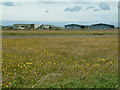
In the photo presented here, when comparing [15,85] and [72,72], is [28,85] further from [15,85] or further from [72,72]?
[72,72]

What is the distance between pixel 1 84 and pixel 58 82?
2076mm

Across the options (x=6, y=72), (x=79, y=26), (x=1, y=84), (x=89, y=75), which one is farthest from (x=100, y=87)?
(x=79, y=26)

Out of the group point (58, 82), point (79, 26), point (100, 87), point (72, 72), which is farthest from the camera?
point (79, 26)

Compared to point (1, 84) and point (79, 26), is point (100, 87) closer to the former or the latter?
point (1, 84)

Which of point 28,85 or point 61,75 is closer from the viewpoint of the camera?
point 28,85

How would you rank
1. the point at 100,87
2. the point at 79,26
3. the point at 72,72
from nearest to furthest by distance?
the point at 100,87, the point at 72,72, the point at 79,26

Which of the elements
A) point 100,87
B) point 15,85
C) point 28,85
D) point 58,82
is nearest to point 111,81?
point 100,87

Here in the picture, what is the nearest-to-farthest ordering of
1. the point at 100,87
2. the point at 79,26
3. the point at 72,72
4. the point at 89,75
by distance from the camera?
the point at 100,87, the point at 89,75, the point at 72,72, the point at 79,26

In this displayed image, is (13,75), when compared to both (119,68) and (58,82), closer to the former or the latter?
(58,82)

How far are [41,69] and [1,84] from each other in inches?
107

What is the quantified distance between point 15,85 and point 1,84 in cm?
50

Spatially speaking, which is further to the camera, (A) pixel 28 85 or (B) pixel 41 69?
(B) pixel 41 69

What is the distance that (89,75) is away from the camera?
794 centimetres

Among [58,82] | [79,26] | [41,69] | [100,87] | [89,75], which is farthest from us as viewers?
[79,26]
